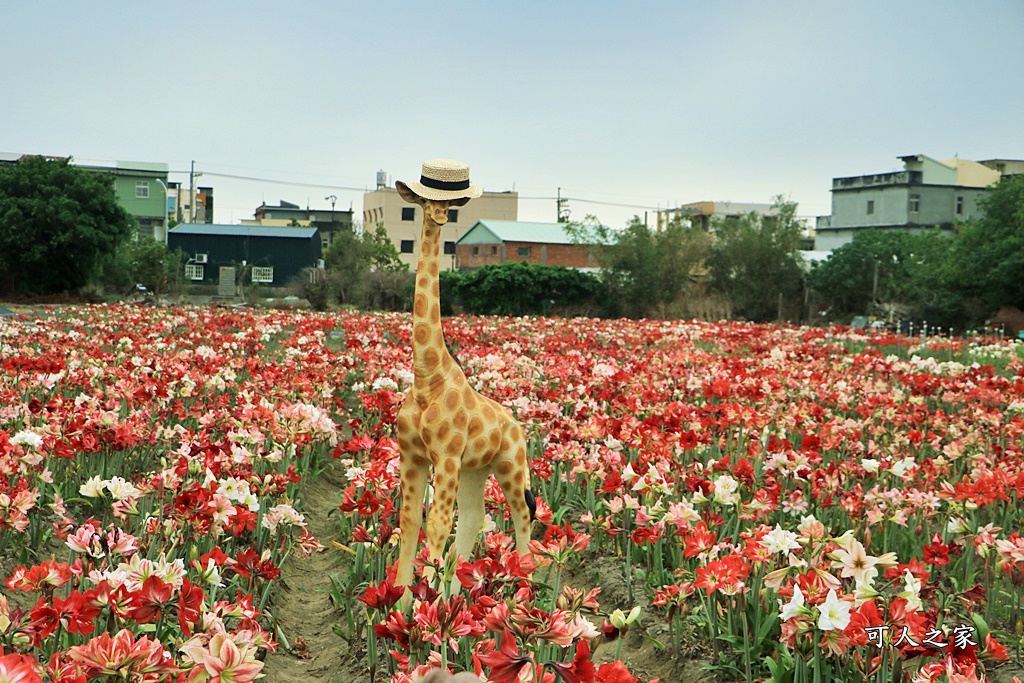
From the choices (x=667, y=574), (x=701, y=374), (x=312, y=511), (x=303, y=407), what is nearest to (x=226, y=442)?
(x=303, y=407)

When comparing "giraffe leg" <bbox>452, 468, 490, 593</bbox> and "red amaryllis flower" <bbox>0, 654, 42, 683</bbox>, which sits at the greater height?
"red amaryllis flower" <bbox>0, 654, 42, 683</bbox>

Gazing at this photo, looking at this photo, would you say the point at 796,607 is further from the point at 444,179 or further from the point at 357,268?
the point at 357,268

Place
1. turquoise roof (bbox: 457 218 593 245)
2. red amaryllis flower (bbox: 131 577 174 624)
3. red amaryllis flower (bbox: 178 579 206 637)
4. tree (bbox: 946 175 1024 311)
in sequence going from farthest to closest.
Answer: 1. turquoise roof (bbox: 457 218 593 245)
2. tree (bbox: 946 175 1024 311)
3. red amaryllis flower (bbox: 131 577 174 624)
4. red amaryllis flower (bbox: 178 579 206 637)

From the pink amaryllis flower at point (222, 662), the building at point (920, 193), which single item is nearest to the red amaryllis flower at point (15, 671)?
the pink amaryllis flower at point (222, 662)

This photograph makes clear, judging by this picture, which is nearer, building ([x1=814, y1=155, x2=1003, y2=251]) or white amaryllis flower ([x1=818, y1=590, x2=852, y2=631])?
white amaryllis flower ([x1=818, y1=590, x2=852, y2=631])

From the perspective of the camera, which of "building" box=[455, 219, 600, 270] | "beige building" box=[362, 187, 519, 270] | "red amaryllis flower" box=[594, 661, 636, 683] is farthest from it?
"beige building" box=[362, 187, 519, 270]

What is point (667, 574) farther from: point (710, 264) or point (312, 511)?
point (710, 264)

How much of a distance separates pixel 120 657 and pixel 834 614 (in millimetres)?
2029

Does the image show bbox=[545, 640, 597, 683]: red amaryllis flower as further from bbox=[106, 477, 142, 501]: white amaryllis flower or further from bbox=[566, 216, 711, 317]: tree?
bbox=[566, 216, 711, 317]: tree

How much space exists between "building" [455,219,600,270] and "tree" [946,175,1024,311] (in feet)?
92.6

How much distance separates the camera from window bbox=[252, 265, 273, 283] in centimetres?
6931

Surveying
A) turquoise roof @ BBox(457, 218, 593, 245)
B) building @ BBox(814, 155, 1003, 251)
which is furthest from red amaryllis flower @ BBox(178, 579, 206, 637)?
building @ BBox(814, 155, 1003, 251)

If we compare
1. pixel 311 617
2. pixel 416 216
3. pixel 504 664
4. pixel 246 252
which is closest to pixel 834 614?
pixel 504 664

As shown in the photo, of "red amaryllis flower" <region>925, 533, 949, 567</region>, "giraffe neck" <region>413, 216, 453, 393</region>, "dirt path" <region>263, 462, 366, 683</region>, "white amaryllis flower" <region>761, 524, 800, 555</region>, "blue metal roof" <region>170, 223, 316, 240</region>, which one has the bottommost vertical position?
"dirt path" <region>263, 462, 366, 683</region>
